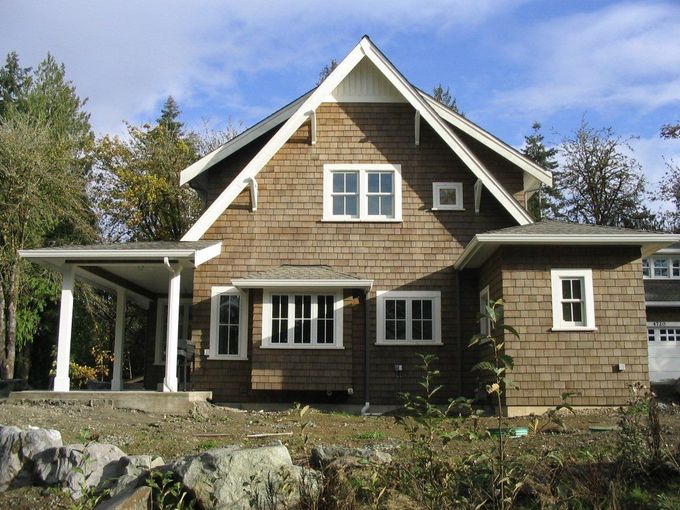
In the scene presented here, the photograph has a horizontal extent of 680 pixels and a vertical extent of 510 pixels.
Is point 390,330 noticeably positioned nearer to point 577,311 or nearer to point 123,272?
point 577,311

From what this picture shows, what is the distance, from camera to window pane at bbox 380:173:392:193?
1681cm

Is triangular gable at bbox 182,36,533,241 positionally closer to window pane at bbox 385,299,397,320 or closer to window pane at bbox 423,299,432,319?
window pane at bbox 423,299,432,319

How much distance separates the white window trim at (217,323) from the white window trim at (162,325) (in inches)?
147

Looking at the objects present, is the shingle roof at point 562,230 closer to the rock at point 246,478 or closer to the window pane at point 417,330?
the window pane at point 417,330

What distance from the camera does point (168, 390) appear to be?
14383 mm

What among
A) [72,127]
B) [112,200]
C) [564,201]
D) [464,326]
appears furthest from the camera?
[564,201]

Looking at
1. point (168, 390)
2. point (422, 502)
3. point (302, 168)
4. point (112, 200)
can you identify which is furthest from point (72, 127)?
point (422, 502)

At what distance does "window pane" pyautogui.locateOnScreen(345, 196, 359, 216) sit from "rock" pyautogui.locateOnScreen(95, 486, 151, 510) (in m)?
11.0

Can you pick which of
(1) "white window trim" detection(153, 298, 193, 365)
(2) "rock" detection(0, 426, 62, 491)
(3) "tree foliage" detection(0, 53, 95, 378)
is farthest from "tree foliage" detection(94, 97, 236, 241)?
(2) "rock" detection(0, 426, 62, 491)

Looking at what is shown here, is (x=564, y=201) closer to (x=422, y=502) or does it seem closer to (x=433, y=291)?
(x=433, y=291)

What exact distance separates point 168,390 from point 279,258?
3.83m

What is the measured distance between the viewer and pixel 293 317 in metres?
15.4

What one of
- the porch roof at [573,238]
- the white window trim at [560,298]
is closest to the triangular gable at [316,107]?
the porch roof at [573,238]

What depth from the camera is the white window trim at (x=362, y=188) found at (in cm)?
1661
